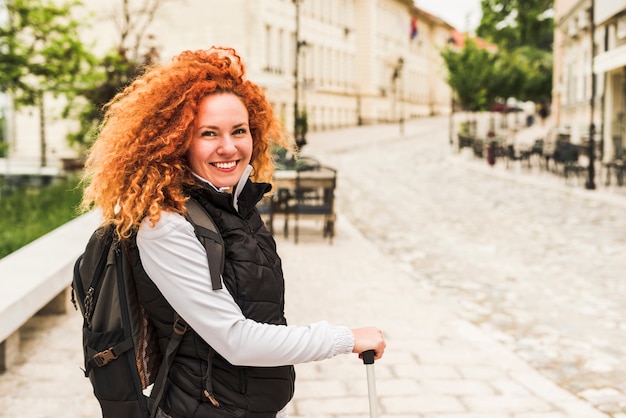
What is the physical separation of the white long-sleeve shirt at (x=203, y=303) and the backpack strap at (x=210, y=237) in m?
0.02

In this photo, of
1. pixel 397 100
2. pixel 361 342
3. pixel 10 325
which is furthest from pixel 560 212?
pixel 397 100

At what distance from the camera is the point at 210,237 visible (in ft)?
6.19

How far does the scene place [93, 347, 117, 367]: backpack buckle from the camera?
1.96m

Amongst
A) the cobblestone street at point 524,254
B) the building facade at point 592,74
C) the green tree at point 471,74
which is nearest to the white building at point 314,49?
the green tree at point 471,74

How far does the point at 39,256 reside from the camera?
6.75 metres

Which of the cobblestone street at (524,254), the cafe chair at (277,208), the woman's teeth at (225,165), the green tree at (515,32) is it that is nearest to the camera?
the woman's teeth at (225,165)

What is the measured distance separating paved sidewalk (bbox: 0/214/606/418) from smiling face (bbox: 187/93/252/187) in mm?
2559

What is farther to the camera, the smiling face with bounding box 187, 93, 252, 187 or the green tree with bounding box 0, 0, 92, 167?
the green tree with bounding box 0, 0, 92, 167

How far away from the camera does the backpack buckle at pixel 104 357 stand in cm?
196

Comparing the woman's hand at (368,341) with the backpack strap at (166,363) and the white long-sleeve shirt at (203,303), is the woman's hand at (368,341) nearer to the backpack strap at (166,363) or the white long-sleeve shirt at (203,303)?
the white long-sleeve shirt at (203,303)

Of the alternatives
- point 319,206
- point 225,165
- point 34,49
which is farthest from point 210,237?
point 34,49

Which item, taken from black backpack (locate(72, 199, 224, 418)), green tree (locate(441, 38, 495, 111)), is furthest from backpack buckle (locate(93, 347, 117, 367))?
green tree (locate(441, 38, 495, 111))

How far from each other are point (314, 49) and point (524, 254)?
4336 centimetres

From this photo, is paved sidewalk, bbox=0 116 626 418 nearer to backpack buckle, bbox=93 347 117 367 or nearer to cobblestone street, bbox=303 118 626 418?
cobblestone street, bbox=303 118 626 418
